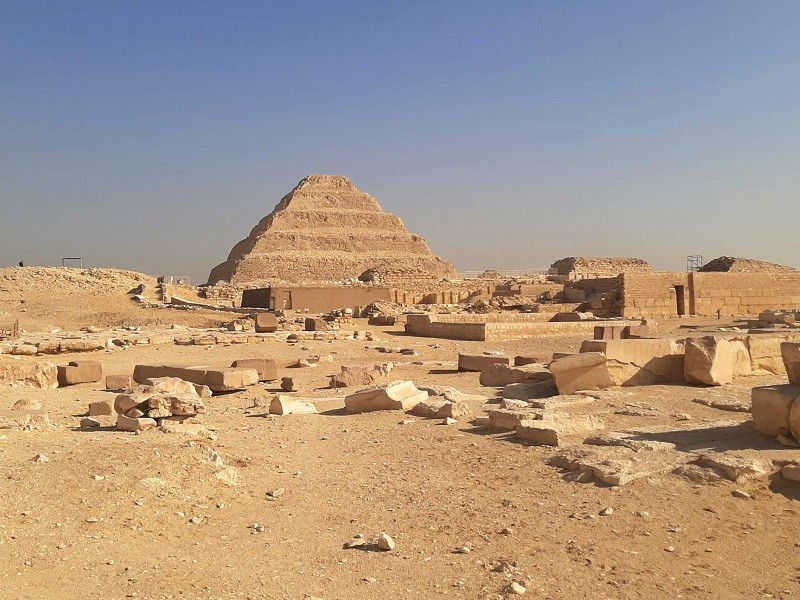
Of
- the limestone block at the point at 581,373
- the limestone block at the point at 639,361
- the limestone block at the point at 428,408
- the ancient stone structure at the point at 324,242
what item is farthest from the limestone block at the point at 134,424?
the ancient stone structure at the point at 324,242

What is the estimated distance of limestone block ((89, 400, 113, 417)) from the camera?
21.7ft

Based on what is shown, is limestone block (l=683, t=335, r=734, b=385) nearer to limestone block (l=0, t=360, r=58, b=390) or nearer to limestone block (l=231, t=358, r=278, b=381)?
limestone block (l=231, t=358, r=278, b=381)

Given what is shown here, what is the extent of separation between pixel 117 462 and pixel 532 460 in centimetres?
273

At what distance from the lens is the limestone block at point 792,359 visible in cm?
479

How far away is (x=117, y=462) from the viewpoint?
414 centimetres

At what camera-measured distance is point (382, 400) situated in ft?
22.8

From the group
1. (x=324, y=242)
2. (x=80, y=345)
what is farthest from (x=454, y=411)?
(x=324, y=242)

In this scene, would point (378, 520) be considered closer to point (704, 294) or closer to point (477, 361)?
point (477, 361)

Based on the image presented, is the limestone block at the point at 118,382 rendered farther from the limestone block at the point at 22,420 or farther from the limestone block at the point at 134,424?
the limestone block at the point at 134,424

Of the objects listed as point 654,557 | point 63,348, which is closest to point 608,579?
point 654,557

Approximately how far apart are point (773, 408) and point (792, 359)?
46 centimetres

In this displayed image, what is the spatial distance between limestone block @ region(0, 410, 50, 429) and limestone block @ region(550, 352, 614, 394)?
4860 mm

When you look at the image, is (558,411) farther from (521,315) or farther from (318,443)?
(521,315)

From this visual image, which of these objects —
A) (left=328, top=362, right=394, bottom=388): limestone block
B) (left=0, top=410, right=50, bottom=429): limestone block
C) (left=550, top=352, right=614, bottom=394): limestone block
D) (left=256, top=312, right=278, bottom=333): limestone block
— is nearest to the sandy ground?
(left=0, top=410, right=50, bottom=429): limestone block
